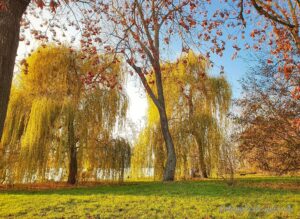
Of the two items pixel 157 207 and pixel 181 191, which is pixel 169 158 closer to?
pixel 181 191

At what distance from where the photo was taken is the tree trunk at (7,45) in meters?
2.78

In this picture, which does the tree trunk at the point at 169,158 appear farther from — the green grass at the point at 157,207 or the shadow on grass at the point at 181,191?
the green grass at the point at 157,207

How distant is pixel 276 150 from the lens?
8.41 m

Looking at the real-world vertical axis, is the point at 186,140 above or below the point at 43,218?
above

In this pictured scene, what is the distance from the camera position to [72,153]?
10.4m

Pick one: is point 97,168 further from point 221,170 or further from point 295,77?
point 295,77

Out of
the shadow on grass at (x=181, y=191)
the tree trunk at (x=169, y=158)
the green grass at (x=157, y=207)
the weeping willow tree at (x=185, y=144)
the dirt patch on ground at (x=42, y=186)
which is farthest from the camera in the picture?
the weeping willow tree at (x=185, y=144)

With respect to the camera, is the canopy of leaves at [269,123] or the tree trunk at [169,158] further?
the tree trunk at [169,158]

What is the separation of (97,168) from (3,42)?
8.34 metres

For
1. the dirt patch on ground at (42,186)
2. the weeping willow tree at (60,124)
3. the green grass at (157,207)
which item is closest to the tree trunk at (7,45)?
the green grass at (157,207)

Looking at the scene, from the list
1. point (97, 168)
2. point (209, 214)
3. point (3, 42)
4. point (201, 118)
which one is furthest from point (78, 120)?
point (3, 42)

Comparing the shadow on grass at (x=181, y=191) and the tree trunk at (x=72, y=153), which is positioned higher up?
the tree trunk at (x=72, y=153)

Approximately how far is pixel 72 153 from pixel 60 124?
3.74 feet

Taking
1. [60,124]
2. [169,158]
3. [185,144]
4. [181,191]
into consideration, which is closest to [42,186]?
[60,124]
